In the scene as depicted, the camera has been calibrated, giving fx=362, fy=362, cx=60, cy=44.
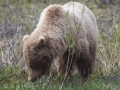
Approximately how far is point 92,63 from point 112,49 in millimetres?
1336

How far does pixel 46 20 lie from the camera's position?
692 cm

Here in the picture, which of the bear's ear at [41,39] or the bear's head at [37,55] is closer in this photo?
the bear's ear at [41,39]

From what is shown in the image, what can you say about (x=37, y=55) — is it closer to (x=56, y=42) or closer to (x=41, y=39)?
(x=41, y=39)

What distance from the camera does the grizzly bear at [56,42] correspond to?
21.1 ft

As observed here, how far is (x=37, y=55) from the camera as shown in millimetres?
6449

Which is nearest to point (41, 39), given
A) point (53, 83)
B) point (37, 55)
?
point (37, 55)

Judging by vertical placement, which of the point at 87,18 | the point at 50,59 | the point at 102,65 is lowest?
the point at 102,65

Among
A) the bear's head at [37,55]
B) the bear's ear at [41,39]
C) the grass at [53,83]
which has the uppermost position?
the bear's ear at [41,39]

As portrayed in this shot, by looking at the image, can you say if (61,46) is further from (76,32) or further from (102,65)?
(102,65)

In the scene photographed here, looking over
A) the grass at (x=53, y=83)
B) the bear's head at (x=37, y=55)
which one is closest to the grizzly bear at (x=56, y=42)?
the bear's head at (x=37, y=55)

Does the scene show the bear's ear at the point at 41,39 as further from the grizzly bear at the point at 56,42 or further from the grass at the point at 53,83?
the grass at the point at 53,83

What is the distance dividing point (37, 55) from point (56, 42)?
447mm

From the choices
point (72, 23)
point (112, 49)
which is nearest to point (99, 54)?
point (112, 49)

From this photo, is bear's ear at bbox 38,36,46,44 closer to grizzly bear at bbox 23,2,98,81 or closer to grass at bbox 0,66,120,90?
grizzly bear at bbox 23,2,98,81
